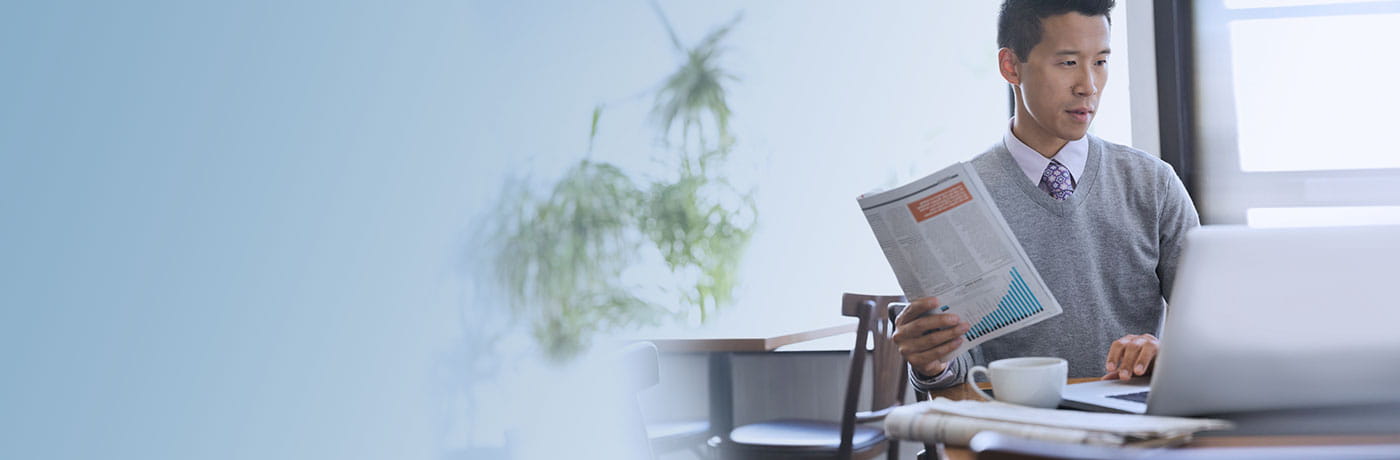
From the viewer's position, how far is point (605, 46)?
3.11m

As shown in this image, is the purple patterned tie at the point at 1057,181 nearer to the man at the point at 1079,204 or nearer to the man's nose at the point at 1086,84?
the man at the point at 1079,204

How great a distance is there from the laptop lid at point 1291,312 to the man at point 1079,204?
2.59 feet

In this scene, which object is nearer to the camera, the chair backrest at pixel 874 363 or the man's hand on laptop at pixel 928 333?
the man's hand on laptop at pixel 928 333

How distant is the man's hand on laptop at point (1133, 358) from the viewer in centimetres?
88

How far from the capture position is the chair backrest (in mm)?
2125

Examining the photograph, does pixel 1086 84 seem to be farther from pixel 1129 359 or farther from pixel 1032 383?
pixel 1032 383

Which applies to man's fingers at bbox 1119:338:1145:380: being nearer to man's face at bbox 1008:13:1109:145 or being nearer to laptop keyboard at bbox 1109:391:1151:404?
laptop keyboard at bbox 1109:391:1151:404

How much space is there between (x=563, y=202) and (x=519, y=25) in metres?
0.64

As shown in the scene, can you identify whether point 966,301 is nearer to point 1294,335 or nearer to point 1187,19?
point 1294,335

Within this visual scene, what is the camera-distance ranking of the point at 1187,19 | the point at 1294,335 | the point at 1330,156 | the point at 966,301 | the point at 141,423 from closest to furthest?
the point at 1294,335
the point at 966,301
the point at 1330,156
the point at 1187,19
the point at 141,423

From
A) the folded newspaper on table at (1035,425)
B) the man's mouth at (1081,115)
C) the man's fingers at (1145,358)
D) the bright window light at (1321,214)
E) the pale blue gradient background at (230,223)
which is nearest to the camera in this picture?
the folded newspaper on table at (1035,425)

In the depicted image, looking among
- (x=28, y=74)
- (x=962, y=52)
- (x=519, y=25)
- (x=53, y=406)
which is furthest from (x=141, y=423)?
(x=962, y=52)

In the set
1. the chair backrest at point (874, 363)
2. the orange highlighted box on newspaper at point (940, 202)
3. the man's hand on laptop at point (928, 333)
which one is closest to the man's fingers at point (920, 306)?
the man's hand on laptop at point (928, 333)

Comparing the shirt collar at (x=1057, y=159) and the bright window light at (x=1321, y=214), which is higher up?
the shirt collar at (x=1057, y=159)
